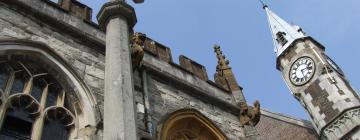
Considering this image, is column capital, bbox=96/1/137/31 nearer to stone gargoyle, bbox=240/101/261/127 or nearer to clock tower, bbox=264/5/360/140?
stone gargoyle, bbox=240/101/261/127

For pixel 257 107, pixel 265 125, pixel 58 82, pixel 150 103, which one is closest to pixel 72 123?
pixel 58 82

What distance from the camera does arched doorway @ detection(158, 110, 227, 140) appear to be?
7.54 m

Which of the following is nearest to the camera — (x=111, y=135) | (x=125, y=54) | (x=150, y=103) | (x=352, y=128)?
(x=111, y=135)

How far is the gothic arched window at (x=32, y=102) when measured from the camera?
18.2ft

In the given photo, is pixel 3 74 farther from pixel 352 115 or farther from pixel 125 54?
pixel 352 115

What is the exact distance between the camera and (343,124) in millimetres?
14117

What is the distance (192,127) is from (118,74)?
3.29 metres

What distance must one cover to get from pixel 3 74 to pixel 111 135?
2.62 metres

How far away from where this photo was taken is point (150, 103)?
7.23 m

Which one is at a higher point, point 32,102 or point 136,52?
point 136,52

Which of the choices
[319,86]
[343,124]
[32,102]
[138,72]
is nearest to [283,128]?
[319,86]

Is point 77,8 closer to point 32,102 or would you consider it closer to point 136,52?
point 136,52

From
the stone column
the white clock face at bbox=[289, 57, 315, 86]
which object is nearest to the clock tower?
the white clock face at bbox=[289, 57, 315, 86]

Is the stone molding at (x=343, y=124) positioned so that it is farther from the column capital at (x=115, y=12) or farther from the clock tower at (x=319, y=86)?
the column capital at (x=115, y=12)
